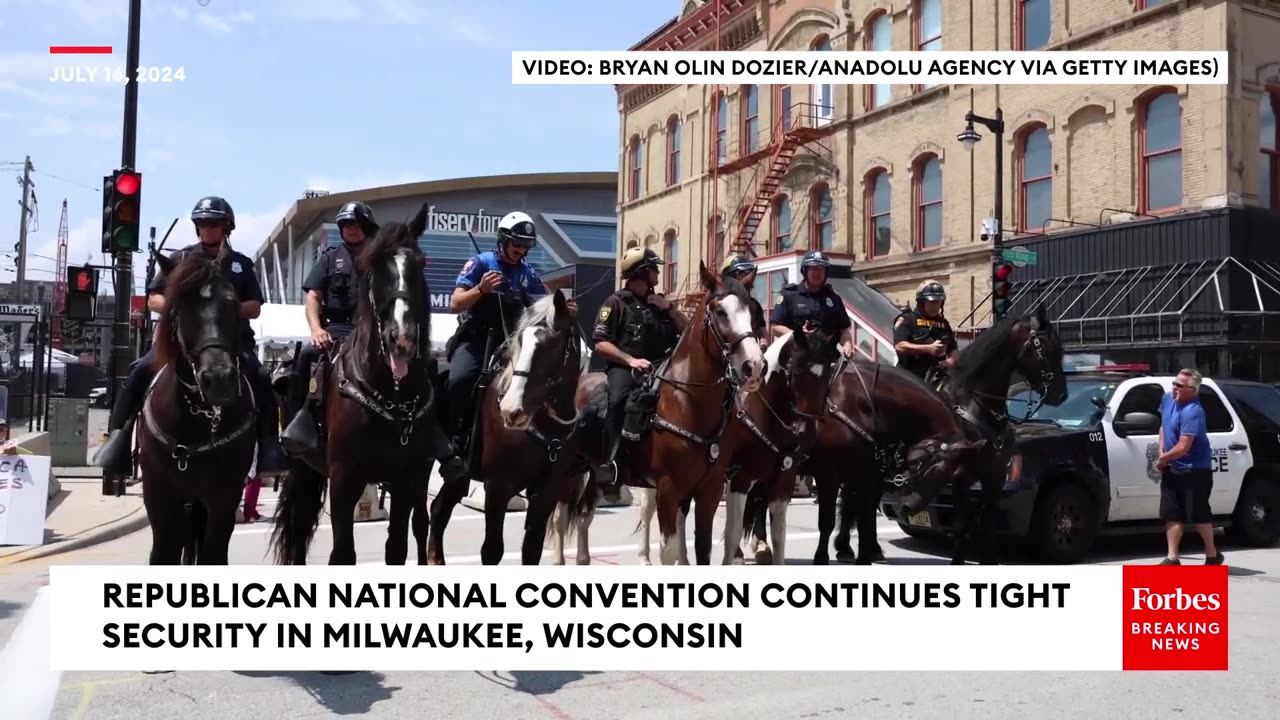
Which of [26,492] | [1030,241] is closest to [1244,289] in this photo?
[1030,241]

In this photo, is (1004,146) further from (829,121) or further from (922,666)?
(922,666)

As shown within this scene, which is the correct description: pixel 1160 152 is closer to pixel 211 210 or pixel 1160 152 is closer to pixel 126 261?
pixel 126 261

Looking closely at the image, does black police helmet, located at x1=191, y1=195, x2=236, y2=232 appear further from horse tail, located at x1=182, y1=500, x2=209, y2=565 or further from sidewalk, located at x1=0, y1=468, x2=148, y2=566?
sidewalk, located at x1=0, y1=468, x2=148, y2=566

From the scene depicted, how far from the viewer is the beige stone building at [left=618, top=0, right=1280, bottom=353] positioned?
2175cm

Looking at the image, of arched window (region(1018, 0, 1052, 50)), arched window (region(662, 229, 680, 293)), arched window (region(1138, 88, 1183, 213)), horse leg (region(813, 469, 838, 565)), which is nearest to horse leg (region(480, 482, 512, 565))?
horse leg (region(813, 469, 838, 565))

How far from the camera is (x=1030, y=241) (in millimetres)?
25062

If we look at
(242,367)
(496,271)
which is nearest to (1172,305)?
(496,271)

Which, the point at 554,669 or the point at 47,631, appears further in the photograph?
the point at 554,669

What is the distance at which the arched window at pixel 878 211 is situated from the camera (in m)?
29.8

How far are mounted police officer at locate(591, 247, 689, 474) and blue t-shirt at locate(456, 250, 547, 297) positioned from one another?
1.94ft

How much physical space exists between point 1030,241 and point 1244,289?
5108mm

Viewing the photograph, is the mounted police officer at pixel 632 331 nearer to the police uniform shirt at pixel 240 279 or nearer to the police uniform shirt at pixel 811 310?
the police uniform shirt at pixel 811 310

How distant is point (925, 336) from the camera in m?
11.0

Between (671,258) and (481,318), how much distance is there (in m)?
31.8
